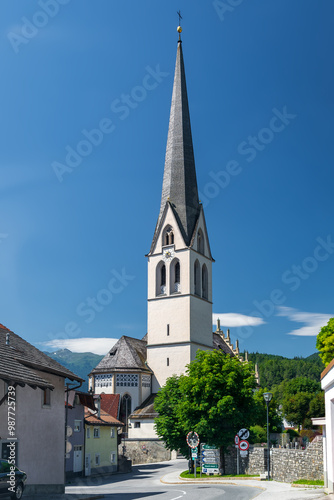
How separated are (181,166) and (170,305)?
61.0 ft

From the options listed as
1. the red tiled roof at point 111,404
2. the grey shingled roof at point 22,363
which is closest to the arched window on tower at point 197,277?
the red tiled roof at point 111,404

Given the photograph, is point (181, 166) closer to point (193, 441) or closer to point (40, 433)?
point (193, 441)

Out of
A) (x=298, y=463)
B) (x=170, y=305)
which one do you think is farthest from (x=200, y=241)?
(x=298, y=463)

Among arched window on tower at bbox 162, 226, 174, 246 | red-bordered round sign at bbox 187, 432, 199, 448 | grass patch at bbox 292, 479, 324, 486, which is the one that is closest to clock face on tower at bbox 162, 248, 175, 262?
arched window on tower at bbox 162, 226, 174, 246

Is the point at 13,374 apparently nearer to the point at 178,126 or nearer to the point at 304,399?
the point at 178,126

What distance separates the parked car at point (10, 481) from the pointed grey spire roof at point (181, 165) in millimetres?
56788

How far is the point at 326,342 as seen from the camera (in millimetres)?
54094

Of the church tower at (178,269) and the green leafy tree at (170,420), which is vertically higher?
the church tower at (178,269)

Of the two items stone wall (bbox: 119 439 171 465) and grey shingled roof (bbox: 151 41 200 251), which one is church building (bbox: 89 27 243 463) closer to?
grey shingled roof (bbox: 151 41 200 251)

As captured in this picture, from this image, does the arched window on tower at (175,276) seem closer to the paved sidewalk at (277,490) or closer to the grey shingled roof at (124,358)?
the grey shingled roof at (124,358)

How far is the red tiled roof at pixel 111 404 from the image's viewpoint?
67.0 m

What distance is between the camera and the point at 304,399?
107 meters

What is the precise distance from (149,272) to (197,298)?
7183mm

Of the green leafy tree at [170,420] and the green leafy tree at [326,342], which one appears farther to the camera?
the green leafy tree at [326,342]
